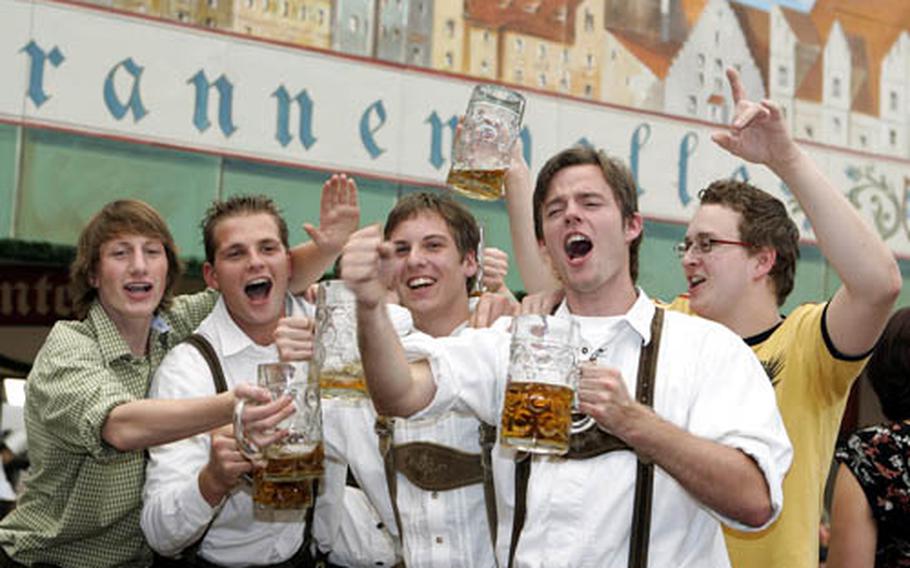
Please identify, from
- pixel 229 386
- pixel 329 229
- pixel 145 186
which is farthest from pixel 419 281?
pixel 145 186

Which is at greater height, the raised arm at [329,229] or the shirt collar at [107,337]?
the raised arm at [329,229]

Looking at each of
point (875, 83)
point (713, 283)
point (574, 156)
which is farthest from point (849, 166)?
point (574, 156)

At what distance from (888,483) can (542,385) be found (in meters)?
0.99

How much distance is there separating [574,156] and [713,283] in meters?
0.81

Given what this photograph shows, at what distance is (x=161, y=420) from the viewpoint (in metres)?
2.84

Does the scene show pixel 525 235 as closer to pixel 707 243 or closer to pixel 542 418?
pixel 707 243

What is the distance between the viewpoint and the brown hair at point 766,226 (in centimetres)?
323

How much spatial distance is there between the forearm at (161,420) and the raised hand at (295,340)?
0.57 feet

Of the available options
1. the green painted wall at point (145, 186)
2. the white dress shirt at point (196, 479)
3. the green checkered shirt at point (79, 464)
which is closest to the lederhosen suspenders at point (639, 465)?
the white dress shirt at point (196, 479)

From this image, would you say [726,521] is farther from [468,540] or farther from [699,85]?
[699,85]

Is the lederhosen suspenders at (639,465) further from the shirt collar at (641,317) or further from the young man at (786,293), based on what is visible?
the young man at (786,293)

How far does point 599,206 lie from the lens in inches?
97.8

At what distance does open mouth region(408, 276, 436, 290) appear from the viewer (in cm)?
302

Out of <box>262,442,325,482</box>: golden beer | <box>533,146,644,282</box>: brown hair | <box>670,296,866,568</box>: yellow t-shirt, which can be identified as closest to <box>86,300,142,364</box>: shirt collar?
<box>262,442,325,482</box>: golden beer
